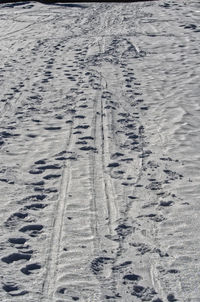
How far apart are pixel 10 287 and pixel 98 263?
742 mm

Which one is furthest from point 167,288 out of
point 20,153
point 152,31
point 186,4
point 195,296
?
point 186,4

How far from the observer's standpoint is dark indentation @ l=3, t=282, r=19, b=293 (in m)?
4.03

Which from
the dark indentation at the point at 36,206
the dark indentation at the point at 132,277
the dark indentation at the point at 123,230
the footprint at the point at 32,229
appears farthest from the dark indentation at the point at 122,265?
the dark indentation at the point at 36,206

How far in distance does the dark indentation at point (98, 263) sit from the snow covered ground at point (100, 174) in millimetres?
13

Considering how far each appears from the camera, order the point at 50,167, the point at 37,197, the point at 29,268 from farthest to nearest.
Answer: the point at 50,167
the point at 37,197
the point at 29,268

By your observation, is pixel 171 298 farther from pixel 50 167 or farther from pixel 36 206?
pixel 50 167

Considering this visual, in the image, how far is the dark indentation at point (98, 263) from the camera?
428cm

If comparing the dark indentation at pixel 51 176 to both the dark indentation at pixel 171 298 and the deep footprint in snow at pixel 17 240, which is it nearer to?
the deep footprint in snow at pixel 17 240

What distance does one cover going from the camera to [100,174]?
237 inches

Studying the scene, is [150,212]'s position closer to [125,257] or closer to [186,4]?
[125,257]

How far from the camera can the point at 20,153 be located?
21.8ft

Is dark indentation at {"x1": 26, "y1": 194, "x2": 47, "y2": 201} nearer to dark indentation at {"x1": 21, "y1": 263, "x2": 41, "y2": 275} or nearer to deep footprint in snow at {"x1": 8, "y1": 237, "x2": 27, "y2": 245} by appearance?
deep footprint in snow at {"x1": 8, "y1": 237, "x2": 27, "y2": 245}

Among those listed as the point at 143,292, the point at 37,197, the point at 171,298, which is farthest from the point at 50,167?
the point at 171,298

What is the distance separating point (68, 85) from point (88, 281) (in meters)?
5.84
